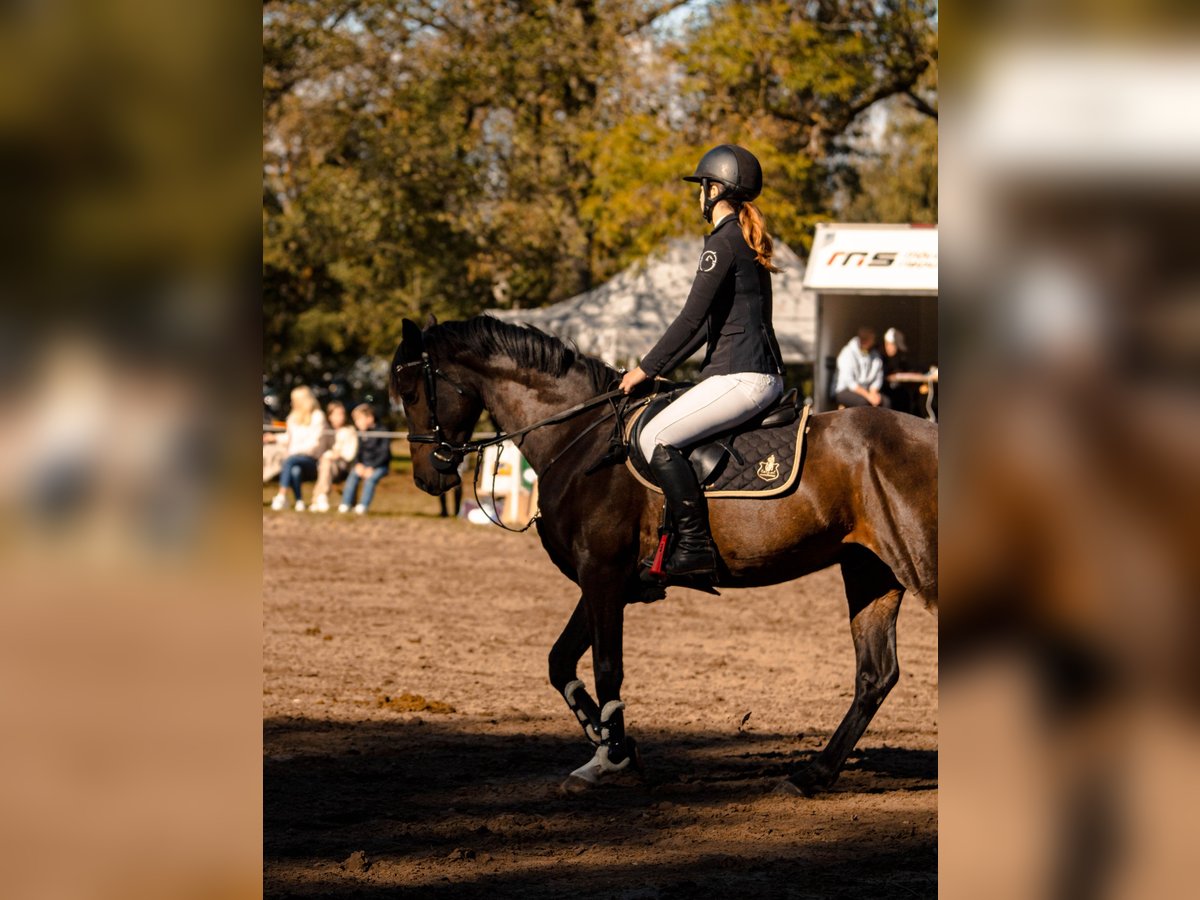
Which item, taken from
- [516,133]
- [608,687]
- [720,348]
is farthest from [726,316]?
[516,133]

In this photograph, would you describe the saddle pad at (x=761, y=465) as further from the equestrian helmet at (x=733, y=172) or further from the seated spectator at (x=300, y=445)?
the seated spectator at (x=300, y=445)

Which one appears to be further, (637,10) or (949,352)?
(637,10)

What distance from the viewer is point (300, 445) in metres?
22.4

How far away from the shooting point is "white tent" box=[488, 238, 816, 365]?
25531mm

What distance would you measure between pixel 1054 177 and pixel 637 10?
29.0m

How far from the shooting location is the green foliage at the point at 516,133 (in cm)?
2633

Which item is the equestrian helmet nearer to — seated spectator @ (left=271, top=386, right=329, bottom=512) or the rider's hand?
the rider's hand

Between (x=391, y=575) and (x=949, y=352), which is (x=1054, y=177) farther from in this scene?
(x=391, y=575)

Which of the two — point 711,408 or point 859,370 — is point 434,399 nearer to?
point 711,408

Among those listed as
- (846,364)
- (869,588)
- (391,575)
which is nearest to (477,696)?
(869,588)

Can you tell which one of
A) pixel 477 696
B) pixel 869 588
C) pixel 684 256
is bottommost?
pixel 477 696

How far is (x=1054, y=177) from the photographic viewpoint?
1.76 m

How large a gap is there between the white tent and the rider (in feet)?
59.7

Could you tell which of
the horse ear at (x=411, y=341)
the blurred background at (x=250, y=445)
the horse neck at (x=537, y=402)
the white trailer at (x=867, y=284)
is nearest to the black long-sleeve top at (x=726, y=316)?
the horse neck at (x=537, y=402)
